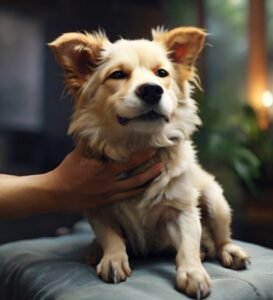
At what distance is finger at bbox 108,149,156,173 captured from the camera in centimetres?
114

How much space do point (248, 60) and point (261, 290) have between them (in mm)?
2442

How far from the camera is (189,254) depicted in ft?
3.43

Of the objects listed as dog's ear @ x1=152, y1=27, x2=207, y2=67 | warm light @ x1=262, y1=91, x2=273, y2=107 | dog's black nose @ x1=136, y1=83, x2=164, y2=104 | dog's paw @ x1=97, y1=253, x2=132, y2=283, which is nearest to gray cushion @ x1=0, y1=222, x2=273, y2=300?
dog's paw @ x1=97, y1=253, x2=132, y2=283

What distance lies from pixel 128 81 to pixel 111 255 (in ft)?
1.39

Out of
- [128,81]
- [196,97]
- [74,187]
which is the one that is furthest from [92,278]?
[196,97]

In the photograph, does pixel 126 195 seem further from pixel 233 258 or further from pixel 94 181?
pixel 233 258

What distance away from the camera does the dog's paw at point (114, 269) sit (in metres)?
0.99

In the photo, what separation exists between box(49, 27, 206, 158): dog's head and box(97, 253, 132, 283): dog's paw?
0.31m

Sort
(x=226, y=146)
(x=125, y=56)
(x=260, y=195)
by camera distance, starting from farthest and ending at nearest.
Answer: (x=260, y=195) → (x=226, y=146) → (x=125, y=56)

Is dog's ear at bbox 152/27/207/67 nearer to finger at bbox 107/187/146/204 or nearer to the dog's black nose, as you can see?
the dog's black nose

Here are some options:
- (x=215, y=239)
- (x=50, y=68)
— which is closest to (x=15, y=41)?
(x=50, y=68)

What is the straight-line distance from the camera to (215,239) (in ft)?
4.11

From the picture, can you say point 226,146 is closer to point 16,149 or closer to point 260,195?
point 260,195

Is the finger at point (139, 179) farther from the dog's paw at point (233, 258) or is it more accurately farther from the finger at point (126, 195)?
the dog's paw at point (233, 258)
